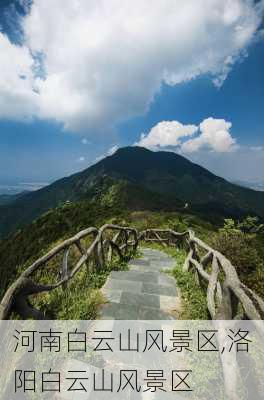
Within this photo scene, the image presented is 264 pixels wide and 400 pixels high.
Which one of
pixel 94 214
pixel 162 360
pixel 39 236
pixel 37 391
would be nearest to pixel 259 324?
pixel 162 360

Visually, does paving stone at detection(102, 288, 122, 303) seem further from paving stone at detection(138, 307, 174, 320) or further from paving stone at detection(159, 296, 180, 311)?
paving stone at detection(159, 296, 180, 311)

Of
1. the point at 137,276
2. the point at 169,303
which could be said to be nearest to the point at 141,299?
the point at 169,303

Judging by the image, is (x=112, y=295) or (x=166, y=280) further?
(x=166, y=280)

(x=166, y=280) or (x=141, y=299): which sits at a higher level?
(x=141, y=299)

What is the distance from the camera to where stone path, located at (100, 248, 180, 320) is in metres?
3.67

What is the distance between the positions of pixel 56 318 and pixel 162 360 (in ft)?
4.94

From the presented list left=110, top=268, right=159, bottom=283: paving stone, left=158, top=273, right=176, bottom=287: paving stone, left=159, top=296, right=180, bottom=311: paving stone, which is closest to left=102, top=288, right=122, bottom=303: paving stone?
left=159, top=296, right=180, bottom=311: paving stone

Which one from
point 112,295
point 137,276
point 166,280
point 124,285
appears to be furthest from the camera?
point 137,276

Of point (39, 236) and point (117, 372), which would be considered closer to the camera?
point (117, 372)

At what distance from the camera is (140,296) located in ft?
14.1

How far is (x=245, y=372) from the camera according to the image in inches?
96.8

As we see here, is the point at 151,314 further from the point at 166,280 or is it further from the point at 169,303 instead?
the point at 166,280

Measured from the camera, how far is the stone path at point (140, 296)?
367 cm

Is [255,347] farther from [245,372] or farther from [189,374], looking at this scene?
[189,374]
